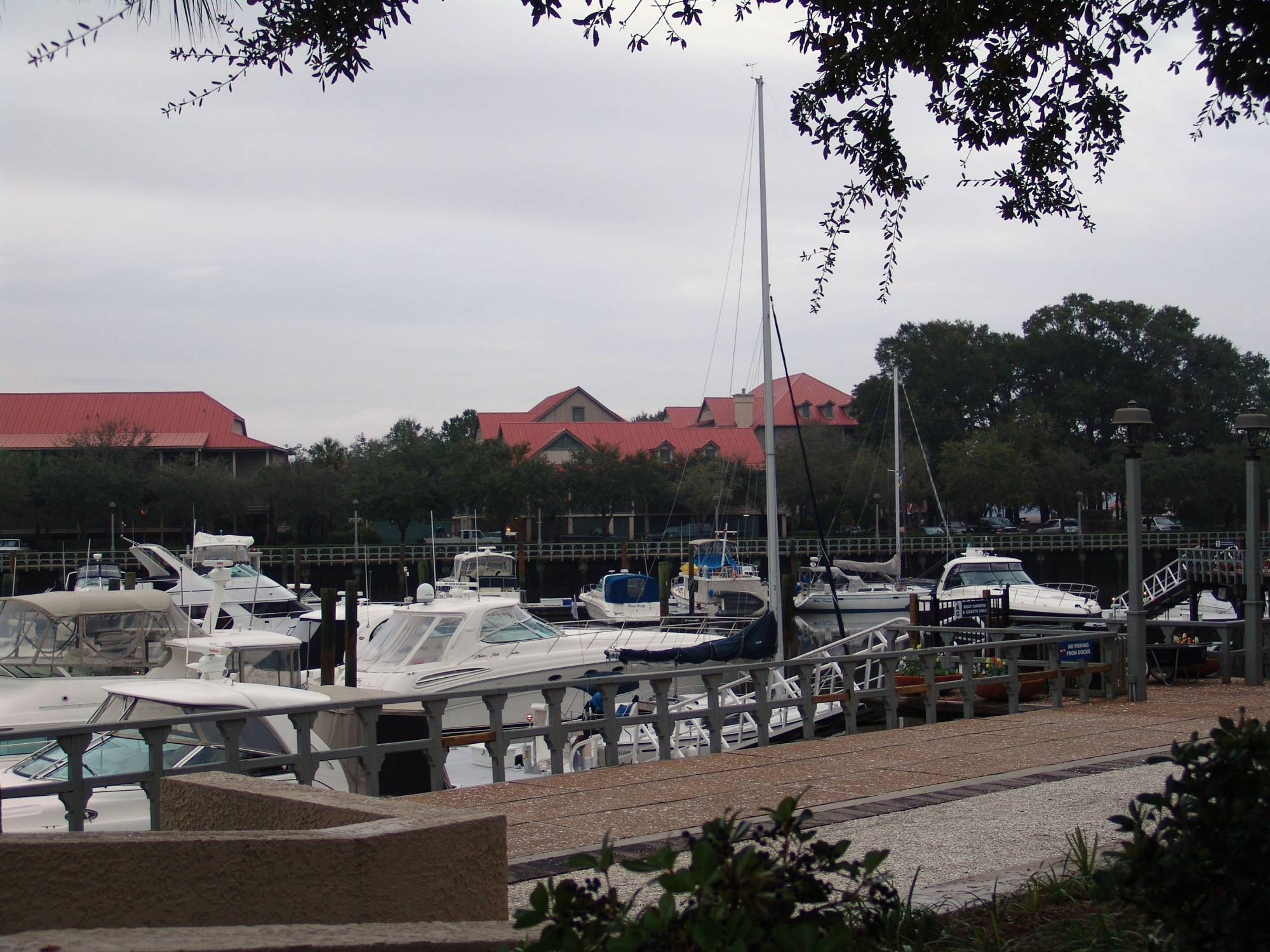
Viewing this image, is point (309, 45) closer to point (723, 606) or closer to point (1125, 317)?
point (723, 606)

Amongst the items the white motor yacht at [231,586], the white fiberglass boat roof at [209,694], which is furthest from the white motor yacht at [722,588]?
the white fiberglass boat roof at [209,694]

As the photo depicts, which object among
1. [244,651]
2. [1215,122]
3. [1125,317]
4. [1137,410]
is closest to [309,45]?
[1215,122]

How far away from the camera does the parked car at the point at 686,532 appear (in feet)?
255

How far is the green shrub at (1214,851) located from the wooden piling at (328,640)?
2299 cm

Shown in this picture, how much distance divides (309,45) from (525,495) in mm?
68931

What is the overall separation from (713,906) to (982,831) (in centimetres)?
547

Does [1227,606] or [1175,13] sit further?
[1227,606]

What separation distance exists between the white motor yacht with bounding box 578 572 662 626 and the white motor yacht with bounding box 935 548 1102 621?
10575mm

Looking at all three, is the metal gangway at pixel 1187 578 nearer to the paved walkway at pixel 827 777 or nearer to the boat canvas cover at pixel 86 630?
the paved walkway at pixel 827 777

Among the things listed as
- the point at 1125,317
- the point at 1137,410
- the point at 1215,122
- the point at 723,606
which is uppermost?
the point at 1125,317

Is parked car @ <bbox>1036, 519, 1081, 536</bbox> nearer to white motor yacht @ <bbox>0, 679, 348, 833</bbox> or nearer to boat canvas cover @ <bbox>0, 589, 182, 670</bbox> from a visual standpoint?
boat canvas cover @ <bbox>0, 589, 182, 670</bbox>

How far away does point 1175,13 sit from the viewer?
8.01 m

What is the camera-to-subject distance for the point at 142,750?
11.8 m

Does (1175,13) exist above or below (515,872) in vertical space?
above
